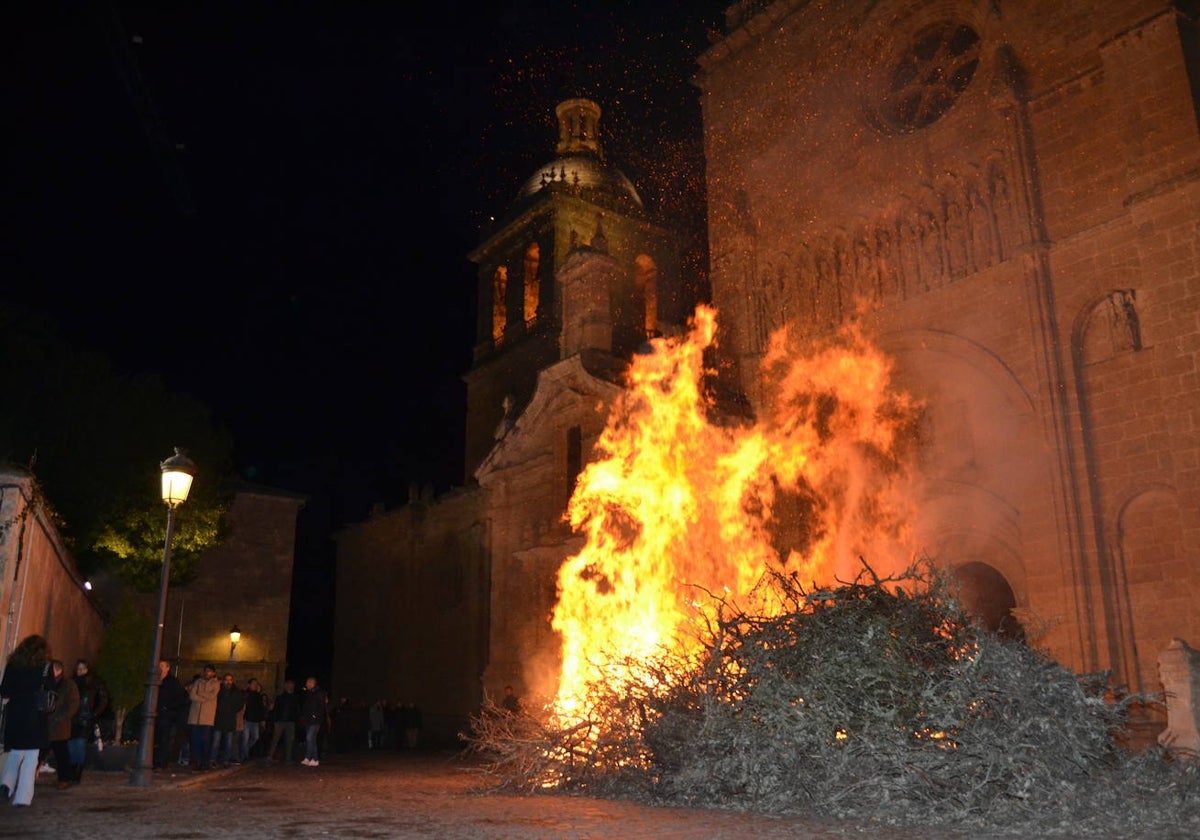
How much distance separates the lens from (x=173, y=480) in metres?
12.3

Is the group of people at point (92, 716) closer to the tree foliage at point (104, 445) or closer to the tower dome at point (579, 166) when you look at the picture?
the tree foliage at point (104, 445)

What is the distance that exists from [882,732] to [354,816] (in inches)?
188

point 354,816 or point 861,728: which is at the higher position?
point 861,728

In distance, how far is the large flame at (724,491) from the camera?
660 inches

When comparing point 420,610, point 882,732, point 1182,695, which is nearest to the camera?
point 882,732

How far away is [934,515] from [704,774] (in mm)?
8510

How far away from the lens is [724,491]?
18.3 metres

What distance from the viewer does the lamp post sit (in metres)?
11.1

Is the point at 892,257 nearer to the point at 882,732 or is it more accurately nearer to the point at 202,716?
the point at 882,732

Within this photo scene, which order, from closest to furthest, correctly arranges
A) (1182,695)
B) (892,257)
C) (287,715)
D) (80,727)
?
(1182,695) < (80,727) < (287,715) < (892,257)

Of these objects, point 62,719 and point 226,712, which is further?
point 226,712

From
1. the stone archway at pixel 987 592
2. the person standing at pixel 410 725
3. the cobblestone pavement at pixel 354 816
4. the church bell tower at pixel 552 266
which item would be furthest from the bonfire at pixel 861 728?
the church bell tower at pixel 552 266

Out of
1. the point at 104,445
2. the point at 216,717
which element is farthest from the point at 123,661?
the point at 104,445

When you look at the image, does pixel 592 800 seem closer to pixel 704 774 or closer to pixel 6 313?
pixel 704 774
